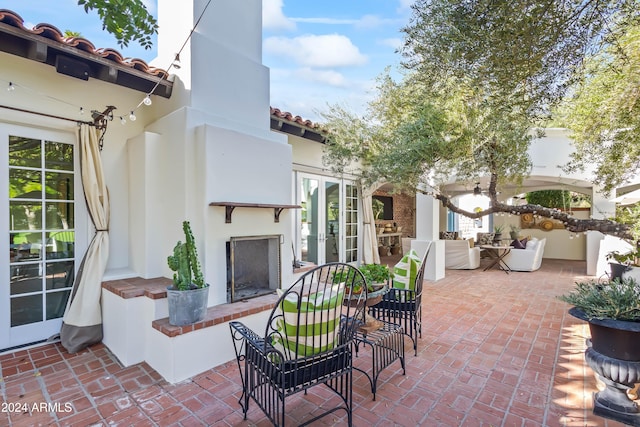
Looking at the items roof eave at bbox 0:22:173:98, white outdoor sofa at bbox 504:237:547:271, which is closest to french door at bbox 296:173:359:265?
roof eave at bbox 0:22:173:98

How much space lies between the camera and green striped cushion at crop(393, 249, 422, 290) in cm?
343

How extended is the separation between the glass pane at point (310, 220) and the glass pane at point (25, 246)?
3946mm

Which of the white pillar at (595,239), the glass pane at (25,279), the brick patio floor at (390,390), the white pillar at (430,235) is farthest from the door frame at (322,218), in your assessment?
the white pillar at (595,239)

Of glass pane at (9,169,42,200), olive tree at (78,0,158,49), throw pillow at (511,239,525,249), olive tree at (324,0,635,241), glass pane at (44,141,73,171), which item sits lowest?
throw pillow at (511,239,525,249)

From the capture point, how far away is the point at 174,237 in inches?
137

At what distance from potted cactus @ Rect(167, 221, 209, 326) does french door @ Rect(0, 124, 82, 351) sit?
170 cm

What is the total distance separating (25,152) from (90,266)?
4.52 ft

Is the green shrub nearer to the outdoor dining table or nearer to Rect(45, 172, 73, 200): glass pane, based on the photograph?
Rect(45, 172, 73, 200): glass pane

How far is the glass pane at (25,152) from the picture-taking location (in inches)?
126

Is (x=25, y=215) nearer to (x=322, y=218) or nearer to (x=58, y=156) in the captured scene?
(x=58, y=156)

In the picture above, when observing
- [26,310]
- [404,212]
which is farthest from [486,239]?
[26,310]

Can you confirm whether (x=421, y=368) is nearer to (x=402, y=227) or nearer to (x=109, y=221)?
(x=109, y=221)

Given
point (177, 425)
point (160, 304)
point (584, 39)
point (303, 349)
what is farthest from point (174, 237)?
point (584, 39)

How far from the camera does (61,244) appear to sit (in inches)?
139
